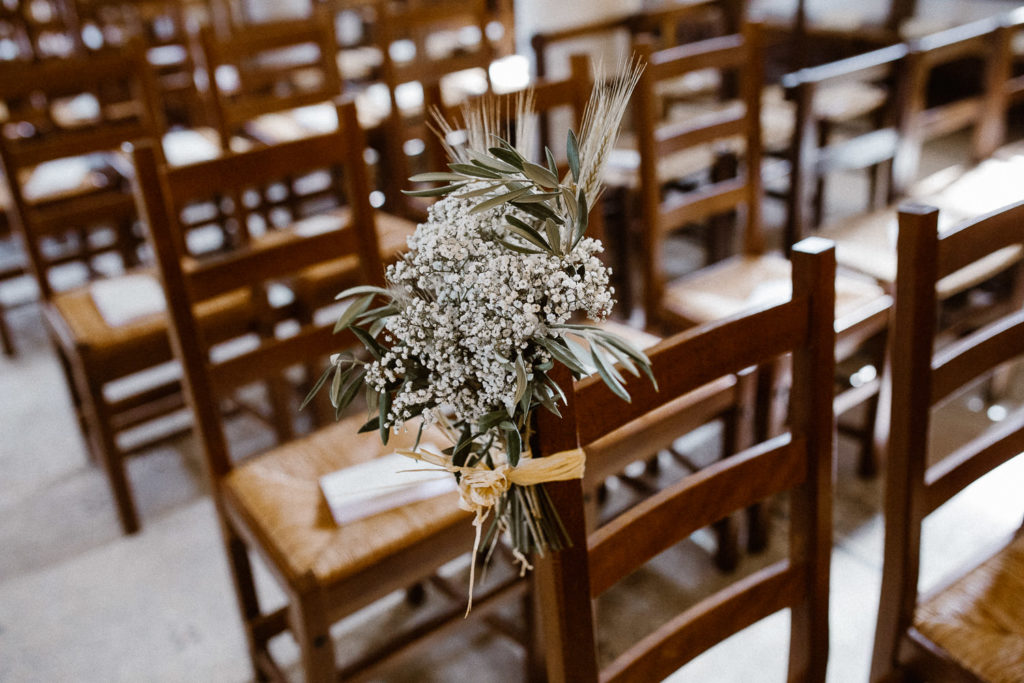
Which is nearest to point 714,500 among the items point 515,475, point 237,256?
point 515,475

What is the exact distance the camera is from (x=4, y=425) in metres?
2.70

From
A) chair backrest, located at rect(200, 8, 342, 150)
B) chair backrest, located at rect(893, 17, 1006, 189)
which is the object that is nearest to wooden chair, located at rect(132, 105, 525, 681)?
chair backrest, located at rect(200, 8, 342, 150)

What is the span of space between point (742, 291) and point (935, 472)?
1.00m

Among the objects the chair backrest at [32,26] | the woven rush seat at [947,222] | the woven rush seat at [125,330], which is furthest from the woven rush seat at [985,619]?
the chair backrest at [32,26]

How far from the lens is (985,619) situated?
3.61 ft

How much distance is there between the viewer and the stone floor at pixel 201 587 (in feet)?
5.81

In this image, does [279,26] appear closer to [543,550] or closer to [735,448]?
[735,448]

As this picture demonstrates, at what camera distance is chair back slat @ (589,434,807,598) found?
89cm

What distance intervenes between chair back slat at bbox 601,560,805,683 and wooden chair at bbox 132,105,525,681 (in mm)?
495

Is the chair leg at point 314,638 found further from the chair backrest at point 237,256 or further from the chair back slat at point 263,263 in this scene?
the chair back slat at point 263,263

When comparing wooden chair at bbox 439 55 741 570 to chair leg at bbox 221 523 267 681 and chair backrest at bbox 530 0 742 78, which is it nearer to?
chair backrest at bbox 530 0 742 78

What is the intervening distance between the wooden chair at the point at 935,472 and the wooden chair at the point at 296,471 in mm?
652

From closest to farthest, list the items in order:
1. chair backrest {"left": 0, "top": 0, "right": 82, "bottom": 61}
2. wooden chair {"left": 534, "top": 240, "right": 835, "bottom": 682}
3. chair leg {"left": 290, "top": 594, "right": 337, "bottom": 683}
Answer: wooden chair {"left": 534, "top": 240, "right": 835, "bottom": 682} < chair leg {"left": 290, "top": 594, "right": 337, "bottom": 683} < chair backrest {"left": 0, "top": 0, "right": 82, "bottom": 61}

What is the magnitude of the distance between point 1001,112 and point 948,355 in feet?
5.66
